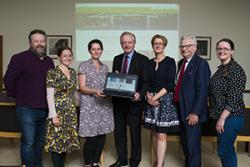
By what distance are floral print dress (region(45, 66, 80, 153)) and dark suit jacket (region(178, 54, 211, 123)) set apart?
108 cm

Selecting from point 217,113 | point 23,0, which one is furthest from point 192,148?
point 23,0

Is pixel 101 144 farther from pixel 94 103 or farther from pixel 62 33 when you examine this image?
pixel 62 33

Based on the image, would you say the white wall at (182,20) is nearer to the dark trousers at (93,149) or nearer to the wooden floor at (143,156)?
the wooden floor at (143,156)

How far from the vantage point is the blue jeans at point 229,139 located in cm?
257

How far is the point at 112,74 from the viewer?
2926 millimetres

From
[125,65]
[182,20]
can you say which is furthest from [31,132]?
[182,20]

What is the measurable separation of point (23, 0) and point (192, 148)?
489cm

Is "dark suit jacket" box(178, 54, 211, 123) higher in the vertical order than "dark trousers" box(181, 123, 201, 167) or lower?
higher

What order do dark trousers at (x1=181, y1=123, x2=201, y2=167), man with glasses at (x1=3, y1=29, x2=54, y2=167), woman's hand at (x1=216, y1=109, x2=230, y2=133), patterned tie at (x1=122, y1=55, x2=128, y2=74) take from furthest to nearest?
patterned tie at (x1=122, y1=55, x2=128, y2=74) → dark trousers at (x1=181, y1=123, x2=201, y2=167) → man with glasses at (x1=3, y1=29, x2=54, y2=167) → woman's hand at (x1=216, y1=109, x2=230, y2=133)

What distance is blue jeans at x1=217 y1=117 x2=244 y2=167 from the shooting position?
8.42ft

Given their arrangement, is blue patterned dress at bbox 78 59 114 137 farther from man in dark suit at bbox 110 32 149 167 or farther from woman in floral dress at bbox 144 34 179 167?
woman in floral dress at bbox 144 34 179 167

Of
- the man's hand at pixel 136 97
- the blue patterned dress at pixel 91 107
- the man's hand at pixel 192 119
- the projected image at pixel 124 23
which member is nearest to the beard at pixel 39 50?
the blue patterned dress at pixel 91 107

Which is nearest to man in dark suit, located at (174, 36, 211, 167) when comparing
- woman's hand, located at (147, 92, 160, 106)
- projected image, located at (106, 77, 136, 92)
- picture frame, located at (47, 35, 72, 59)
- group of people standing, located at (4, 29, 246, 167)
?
group of people standing, located at (4, 29, 246, 167)

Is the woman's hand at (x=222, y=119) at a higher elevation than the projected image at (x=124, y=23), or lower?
lower
